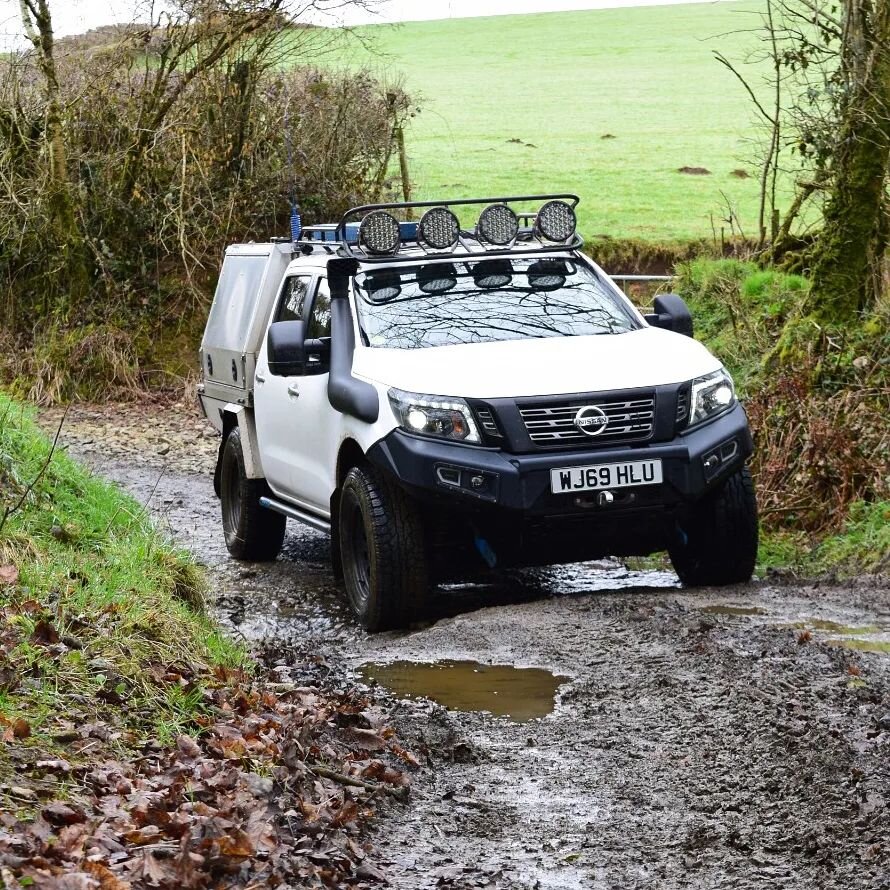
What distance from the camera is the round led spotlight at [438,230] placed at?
9.18 m

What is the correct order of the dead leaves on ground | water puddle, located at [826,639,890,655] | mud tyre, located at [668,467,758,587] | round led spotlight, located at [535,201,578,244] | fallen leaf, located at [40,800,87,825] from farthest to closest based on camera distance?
1. round led spotlight, located at [535,201,578,244]
2. mud tyre, located at [668,467,758,587]
3. water puddle, located at [826,639,890,655]
4. fallen leaf, located at [40,800,87,825]
5. the dead leaves on ground

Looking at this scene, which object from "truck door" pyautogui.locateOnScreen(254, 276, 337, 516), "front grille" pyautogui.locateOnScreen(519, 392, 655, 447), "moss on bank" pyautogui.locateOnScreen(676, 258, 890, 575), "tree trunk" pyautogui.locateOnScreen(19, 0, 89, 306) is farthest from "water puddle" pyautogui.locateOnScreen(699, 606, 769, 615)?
"tree trunk" pyautogui.locateOnScreen(19, 0, 89, 306)

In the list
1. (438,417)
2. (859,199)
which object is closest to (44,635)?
(438,417)

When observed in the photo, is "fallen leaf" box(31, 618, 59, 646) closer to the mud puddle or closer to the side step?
the side step

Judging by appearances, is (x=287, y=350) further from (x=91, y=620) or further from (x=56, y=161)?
(x=56, y=161)

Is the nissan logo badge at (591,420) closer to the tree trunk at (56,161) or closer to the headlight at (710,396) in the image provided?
the headlight at (710,396)

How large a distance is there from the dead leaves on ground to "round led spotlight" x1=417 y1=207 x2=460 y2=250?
3893 mm

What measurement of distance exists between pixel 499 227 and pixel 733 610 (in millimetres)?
2883

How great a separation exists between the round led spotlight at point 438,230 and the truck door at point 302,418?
27.2 inches

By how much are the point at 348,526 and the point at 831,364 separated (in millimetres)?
4458

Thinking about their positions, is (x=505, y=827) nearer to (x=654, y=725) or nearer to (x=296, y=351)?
(x=654, y=725)

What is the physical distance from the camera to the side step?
30.0 ft

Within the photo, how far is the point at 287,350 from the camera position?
8648mm

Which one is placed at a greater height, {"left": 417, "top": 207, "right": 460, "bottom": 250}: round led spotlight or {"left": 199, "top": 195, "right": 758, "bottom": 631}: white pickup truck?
{"left": 417, "top": 207, "right": 460, "bottom": 250}: round led spotlight
